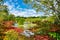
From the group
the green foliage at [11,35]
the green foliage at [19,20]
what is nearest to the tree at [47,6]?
the green foliage at [19,20]

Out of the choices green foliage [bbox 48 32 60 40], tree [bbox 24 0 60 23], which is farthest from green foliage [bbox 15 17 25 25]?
green foliage [bbox 48 32 60 40]

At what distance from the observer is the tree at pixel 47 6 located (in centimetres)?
731

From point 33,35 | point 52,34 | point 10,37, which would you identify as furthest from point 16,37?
point 52,34

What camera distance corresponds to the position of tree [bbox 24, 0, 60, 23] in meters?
7.31

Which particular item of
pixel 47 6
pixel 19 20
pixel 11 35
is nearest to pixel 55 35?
pixel 47 6

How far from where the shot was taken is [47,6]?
736cm

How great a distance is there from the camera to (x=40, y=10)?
7730 millimetres

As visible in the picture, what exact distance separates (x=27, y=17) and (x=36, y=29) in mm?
551

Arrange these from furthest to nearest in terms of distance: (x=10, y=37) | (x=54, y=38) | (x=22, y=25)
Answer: (x=22, y=25) < (x=54, y=38) < (x=10, y=37)

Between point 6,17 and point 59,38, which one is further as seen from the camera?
point 6,17

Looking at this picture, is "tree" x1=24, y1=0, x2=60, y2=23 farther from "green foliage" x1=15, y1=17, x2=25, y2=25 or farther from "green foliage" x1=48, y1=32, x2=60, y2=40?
"green foliage" x1=15, y1=17, x2=25, y2=25

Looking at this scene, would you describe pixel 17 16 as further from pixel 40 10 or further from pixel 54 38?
pixel 54 38

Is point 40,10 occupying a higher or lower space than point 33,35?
higher

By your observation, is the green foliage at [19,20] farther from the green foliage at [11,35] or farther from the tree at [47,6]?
the green foliage at [11,35]
